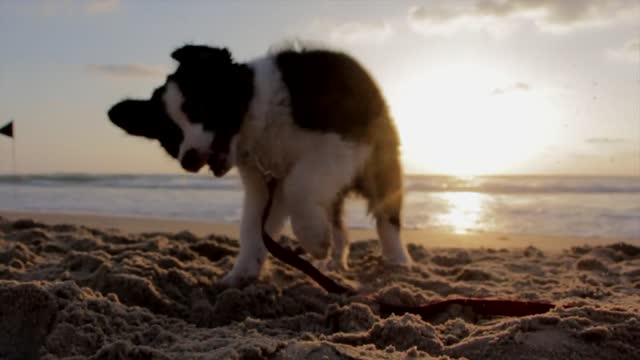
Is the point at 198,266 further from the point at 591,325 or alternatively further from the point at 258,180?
the point at 591,325

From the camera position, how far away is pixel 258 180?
437 cm

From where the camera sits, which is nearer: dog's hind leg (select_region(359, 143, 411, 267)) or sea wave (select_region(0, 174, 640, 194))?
dog's hind leg (select_region(359, 143, 411, 267))

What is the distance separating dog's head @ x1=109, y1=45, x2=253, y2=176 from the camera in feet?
12.1

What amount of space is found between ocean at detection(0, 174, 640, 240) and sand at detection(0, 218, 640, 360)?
0.89m

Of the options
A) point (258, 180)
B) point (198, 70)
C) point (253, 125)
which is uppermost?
point (198, 70)

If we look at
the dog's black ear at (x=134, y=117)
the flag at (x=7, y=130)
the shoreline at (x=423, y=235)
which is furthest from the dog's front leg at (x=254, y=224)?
the shoreline at (x=423, y=235)

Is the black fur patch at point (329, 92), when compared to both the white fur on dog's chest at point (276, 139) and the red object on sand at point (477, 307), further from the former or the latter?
the red object on sand at point (477, 307)

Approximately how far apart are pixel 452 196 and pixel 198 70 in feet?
40.2

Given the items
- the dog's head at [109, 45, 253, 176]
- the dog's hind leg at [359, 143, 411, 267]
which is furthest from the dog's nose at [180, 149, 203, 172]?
the dog's hind leg at [359, 143, 411, 267]

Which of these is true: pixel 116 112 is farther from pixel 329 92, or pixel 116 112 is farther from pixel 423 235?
pixel 423 235

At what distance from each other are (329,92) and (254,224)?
3.18 feet

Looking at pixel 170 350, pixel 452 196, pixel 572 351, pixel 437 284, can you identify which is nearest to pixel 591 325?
pixel 572 351

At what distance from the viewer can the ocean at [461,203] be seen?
8.97m

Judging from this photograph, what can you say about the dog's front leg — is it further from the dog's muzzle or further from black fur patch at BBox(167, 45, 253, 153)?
black fur patch at BBox(167, 45, 253, 153)
